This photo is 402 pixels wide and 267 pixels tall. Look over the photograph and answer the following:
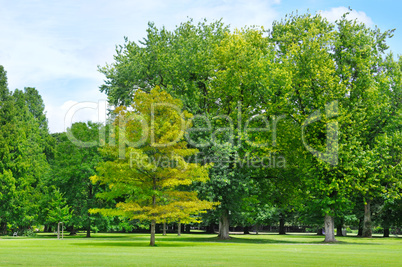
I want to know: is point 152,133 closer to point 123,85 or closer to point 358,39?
point 123,85

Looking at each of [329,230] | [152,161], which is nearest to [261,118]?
[329,230]

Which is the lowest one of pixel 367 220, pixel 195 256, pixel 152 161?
pixel 367 220

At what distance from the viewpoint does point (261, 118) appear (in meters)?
44.0

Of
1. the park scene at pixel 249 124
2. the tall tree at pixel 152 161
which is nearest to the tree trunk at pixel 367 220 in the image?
the park scene at pixel 249 124

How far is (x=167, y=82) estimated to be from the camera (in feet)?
149

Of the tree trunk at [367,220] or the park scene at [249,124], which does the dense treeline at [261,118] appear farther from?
the tree trunk at [367,220]

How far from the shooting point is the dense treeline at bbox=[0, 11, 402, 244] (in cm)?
3519

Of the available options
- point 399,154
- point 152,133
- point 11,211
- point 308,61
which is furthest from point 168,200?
point 11,211

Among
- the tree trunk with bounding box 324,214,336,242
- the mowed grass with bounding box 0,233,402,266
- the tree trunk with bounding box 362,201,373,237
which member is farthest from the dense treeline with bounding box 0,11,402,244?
the tree trunk with bounding box 362,201,373,237

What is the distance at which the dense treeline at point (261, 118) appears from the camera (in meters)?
35.2

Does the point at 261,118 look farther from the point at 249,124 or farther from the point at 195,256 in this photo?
the point at 195,256

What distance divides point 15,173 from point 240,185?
119ft

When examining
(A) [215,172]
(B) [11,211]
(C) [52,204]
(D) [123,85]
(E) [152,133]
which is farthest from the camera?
(B) [11,211]

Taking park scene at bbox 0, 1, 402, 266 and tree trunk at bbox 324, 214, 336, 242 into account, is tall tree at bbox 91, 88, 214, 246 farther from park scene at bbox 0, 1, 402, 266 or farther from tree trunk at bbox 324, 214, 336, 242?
tree trunk at bbox 324, 214, 336, 242
